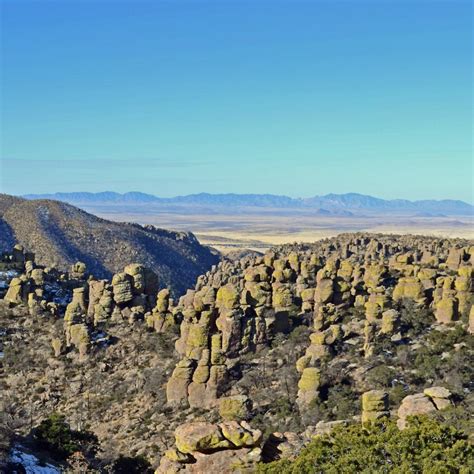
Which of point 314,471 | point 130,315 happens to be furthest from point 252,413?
point 130,315

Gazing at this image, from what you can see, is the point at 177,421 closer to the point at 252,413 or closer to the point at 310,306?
the point at 252,413

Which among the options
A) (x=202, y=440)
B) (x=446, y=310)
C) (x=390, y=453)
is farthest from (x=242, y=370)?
(x=390, y=453)

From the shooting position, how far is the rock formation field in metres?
23.6

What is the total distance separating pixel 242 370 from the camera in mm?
42812

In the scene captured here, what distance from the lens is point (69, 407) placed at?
138 ft

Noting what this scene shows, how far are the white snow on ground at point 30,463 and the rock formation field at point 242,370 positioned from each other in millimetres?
466

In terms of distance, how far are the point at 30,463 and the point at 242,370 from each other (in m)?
17.9

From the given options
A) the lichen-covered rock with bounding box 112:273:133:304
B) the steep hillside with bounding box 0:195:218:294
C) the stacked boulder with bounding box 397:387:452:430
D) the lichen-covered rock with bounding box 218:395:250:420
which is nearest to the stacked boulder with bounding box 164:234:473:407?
the lichen-covered rock with bounding box 218:395:250:420

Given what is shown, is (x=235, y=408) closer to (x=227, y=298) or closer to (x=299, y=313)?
(x=227, y=298)

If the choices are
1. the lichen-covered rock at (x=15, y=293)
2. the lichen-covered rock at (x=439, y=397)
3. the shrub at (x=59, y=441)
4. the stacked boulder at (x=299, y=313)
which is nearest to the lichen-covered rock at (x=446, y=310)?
the stacked boulder at (x=299, y=313)

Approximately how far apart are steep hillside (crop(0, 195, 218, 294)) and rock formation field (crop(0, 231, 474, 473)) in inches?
2150

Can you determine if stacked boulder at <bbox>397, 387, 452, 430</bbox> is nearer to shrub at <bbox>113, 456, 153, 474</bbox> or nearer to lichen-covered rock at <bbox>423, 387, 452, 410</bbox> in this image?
lichen-covered rock at <bbox>423, 387, 452, 410</bbox>

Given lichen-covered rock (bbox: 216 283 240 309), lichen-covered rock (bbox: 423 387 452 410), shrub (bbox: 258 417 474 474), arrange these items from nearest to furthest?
shrub (bbox: 258 417 474 474) < lichen-covered rock (bbox: 423 387 452 410) < lichen-covered rock (bbox: 216 283 240 309)

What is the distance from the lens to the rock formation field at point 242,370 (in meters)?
23.6
